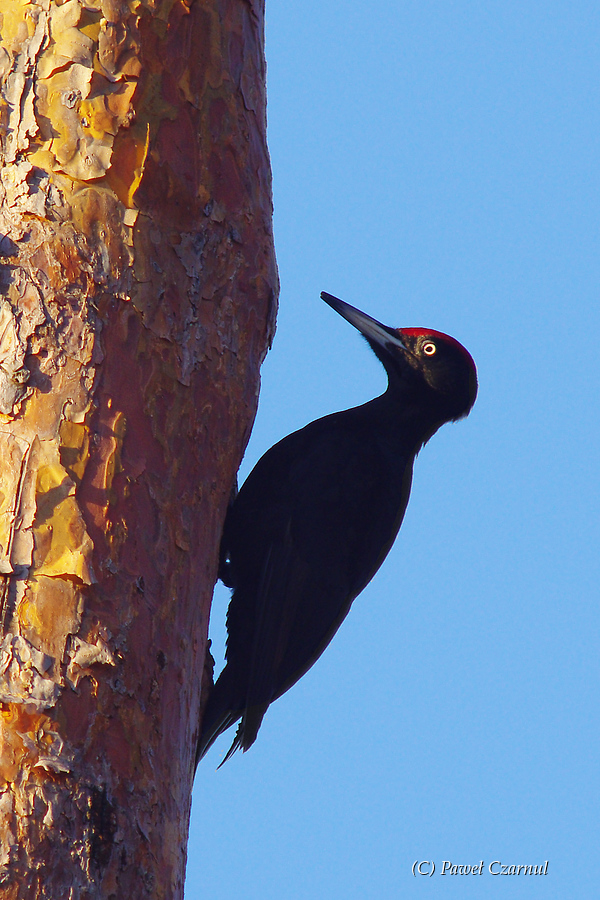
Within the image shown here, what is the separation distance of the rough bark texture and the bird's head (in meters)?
1.48

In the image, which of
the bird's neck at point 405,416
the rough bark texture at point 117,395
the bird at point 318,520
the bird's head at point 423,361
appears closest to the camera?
the rough bark texture at point 117,395

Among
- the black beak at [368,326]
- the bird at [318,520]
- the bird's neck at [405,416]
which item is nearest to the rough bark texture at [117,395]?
the bird at [318,520]

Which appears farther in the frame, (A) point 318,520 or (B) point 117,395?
(A) point 318,520

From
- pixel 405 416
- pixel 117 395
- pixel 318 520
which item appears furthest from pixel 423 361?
pixel 117 395

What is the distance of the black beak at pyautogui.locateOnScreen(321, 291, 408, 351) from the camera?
15.3 ft

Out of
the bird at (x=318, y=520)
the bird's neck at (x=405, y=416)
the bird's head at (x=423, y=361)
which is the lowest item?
the bird at (x=318, y=520)

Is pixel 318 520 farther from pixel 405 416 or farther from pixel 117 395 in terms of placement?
pixel 117 395

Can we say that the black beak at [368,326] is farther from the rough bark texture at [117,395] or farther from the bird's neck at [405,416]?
the rough bark texture at [117,395]

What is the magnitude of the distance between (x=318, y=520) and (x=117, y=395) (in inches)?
60.1

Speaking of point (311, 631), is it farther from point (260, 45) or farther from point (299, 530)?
point (260, 45)

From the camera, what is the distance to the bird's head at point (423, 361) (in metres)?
4.60

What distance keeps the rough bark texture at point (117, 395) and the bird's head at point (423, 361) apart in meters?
1.48

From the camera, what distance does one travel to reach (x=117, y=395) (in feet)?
8.30

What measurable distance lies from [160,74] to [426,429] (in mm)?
2181
